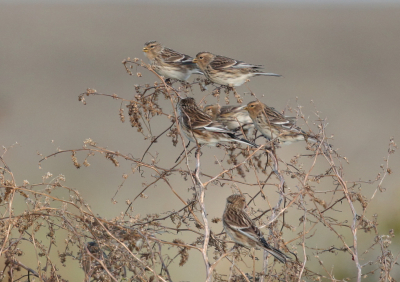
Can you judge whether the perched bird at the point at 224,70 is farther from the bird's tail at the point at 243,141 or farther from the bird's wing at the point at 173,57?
the bird's tail at the point at 243,141

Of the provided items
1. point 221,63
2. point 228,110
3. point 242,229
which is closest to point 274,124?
point 228,110

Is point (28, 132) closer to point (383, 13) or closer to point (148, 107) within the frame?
point (148, 107)

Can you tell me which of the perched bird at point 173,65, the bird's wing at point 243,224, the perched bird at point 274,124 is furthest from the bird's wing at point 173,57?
the bird's wing at point 243,224

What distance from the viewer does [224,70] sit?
21.9 ft

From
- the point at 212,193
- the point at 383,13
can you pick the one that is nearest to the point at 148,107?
the point at 212,193

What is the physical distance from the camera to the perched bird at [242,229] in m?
4.57

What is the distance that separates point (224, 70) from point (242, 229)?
239cm

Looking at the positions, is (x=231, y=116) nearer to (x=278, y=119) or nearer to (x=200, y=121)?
(x=278, y=119)

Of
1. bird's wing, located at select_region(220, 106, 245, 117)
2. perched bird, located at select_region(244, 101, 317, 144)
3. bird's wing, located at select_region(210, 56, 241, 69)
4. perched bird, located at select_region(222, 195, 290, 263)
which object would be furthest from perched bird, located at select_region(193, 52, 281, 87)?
perched bird, located at select_region(222, 195, 290, 263)

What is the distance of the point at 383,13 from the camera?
25688mm

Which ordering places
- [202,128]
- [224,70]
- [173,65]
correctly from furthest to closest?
1. [173,65]
2. [224,70]
3. [202,128]

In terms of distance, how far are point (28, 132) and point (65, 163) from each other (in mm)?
2666

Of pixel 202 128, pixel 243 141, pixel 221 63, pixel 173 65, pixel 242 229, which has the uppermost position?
pixel 173 65

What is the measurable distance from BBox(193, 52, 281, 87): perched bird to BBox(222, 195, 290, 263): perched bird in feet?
5.85
